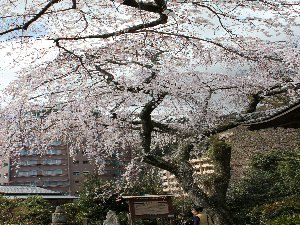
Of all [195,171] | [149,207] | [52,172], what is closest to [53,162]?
[52,172]

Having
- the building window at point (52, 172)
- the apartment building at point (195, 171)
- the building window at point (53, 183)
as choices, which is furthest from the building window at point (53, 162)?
the apartment building at point (195, 171)

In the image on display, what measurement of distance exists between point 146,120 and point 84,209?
7.96 metres

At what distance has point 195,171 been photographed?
58.2 ft

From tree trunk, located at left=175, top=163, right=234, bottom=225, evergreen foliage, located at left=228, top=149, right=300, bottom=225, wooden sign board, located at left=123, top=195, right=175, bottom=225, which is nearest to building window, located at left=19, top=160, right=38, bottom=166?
evergreen foliage, located at left=228, top=149, right=300, bottom=225

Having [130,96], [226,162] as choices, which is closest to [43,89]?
[130,96]

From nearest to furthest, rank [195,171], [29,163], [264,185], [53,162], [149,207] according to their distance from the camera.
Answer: [149,207], [264,185], [195,171], [29,163], [53,162]

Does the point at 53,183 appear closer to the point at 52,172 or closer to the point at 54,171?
the point at 52,172

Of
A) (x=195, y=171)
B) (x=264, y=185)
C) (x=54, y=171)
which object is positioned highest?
(x=264, y=185)

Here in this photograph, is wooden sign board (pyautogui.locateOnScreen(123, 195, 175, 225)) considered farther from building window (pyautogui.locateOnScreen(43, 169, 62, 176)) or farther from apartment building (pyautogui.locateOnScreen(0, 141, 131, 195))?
building window (pyautogui.locateOnScreen(43, 169, 62, 176))

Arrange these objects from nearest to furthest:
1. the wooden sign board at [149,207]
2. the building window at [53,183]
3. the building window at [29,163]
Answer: the wooden sign board at [149,207]
the building window at [29,163]
the building window at [53,183]

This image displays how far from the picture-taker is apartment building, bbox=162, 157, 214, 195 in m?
18.1

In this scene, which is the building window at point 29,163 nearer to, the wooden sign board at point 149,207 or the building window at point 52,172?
the building window at point 52,172

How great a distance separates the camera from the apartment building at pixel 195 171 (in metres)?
18.1

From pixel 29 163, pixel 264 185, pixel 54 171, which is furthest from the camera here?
pixel 54 171
